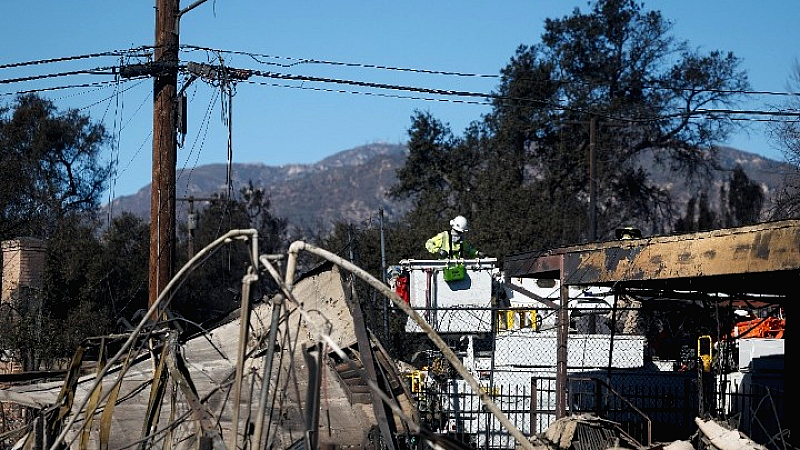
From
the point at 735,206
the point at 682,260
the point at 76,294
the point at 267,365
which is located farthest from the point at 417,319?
the point at 735,206

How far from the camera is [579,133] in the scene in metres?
49.2

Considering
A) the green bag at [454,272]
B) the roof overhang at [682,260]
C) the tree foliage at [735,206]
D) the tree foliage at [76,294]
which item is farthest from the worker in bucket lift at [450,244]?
the tree foliage at [735,206]

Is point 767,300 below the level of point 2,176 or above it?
below

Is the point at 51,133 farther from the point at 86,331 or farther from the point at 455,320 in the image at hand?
the point at 455,320

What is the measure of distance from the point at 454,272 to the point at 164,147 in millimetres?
5902

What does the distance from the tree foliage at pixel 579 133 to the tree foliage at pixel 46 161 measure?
44.4ft

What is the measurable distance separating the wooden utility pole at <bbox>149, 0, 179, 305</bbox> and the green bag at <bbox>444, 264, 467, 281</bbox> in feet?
17.8

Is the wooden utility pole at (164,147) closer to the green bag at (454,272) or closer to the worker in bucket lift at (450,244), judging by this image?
the green bag at (454,272)

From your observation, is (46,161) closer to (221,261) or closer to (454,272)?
(221,261)

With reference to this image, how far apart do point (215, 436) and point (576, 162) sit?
43211 mm

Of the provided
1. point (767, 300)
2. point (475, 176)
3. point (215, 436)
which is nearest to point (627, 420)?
point (767, 300)

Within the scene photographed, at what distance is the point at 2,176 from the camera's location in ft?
124

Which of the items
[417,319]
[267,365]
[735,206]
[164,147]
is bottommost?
[267,365]

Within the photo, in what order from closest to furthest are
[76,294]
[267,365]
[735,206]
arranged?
[267,365] → [76,294] → [735,206]
